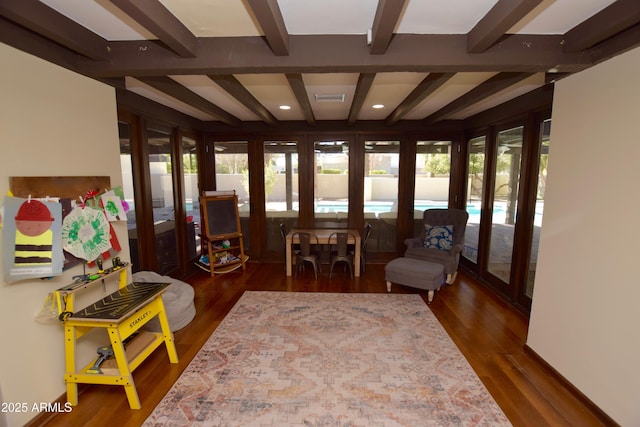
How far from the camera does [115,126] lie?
2.45 meters

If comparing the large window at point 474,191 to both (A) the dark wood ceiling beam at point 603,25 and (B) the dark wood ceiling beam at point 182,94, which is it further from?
(B) the dark wood ceiling beam at point 182,94

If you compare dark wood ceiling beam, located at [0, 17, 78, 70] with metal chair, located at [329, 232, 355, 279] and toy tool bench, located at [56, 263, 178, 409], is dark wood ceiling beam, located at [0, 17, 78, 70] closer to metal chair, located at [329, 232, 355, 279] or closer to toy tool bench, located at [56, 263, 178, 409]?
toy tool bench, located at [56, 263, 178, 409]

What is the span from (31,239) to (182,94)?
1.80 metres

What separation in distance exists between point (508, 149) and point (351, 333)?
306 cm

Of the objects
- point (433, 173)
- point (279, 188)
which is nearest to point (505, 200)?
point (433, 173)

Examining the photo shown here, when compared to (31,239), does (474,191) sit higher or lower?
higher

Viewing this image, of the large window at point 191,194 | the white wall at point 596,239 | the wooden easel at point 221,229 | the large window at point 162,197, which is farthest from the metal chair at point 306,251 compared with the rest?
the white wall at point 596,239

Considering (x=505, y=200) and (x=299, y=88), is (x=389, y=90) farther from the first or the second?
(x=505, y=200)

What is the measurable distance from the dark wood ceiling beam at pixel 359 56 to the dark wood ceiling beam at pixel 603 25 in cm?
8

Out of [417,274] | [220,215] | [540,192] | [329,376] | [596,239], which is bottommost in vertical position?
[329,376]

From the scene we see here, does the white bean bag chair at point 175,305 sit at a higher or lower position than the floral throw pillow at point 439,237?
lower

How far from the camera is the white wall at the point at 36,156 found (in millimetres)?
1646

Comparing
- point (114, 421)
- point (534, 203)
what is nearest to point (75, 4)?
point (114, 421)

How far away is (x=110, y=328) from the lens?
1875 mm
